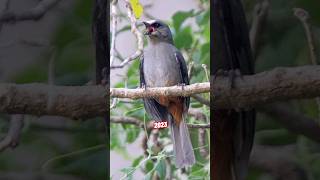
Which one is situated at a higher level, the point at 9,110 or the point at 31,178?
the point at 9,110

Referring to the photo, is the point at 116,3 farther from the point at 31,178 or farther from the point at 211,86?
the point at 31,178

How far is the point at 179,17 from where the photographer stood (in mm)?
3117

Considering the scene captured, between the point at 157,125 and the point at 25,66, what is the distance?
0.81 meters

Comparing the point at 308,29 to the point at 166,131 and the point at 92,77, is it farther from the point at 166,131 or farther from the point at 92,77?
the point at 92,77

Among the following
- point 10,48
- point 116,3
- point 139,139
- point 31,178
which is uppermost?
point 116,3

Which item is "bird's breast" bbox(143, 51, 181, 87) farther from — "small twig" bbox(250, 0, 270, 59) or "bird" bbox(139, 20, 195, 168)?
"small twig" bbox(250, 0, 270, 59)

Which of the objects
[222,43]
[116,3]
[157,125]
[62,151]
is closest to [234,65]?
[222,43]

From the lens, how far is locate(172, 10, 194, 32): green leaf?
311cm

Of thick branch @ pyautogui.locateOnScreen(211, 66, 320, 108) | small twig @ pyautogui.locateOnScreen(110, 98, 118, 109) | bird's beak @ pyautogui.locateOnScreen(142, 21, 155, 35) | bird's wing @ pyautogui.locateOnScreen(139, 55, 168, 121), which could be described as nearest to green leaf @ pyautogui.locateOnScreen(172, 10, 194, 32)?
bird's beak @ pyautogui.locateOnScreen(142, 21, 155, 35)

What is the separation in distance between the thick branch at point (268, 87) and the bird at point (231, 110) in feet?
0.13

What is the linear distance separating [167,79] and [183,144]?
1.20 feet

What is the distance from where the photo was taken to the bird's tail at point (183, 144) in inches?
123

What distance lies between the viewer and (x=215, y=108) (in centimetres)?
314

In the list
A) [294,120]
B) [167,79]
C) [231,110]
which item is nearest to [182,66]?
[167,79]
